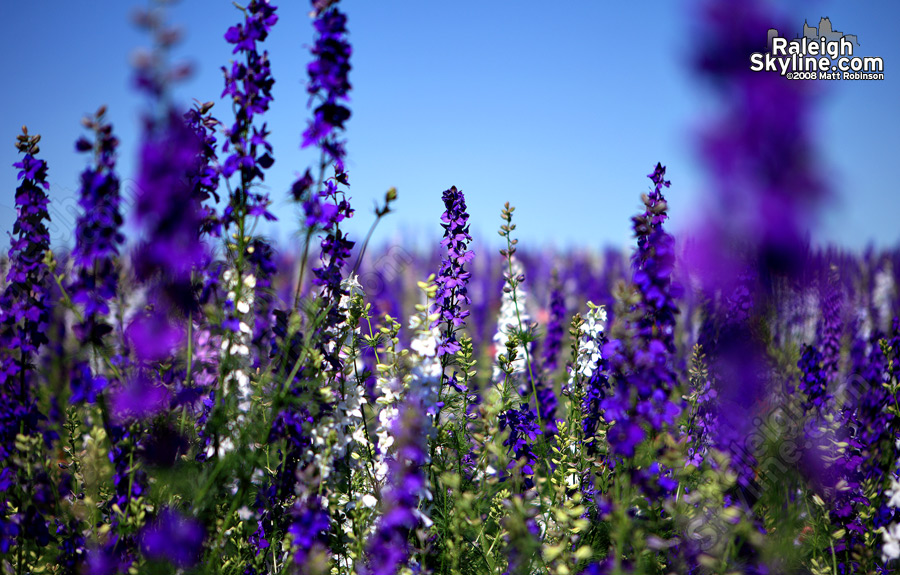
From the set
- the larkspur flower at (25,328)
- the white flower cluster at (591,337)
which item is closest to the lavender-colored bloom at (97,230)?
the larkspur flower at (25,328)

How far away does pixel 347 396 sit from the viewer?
2.96 meters

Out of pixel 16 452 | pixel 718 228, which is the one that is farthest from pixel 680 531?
pixel 16 452

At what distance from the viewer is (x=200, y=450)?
3084mm

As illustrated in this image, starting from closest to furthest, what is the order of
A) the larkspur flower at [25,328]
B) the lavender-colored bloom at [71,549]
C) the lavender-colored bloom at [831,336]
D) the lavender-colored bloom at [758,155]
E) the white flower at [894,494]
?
the lavender-colored bloom at [758,155], the lavender-colored bloom at [71,549], the larkspur flower at [25,328], the white flower at [894,494], the lavender-colored bloom at [831,336]

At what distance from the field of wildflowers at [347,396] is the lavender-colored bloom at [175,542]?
1cm

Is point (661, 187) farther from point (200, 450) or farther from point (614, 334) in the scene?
point (200, 450)

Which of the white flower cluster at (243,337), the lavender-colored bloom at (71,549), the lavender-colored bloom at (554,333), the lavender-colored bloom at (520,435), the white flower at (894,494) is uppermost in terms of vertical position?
the lavender-colored bloom at (554,333)

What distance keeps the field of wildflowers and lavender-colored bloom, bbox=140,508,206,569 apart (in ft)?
0.04

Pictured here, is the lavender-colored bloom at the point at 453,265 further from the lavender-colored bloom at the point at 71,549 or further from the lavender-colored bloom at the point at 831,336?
the lavender-colored bloom at the point at 831,336

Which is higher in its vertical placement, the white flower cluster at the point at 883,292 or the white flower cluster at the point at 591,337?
the white flower cluster at the point at 883,292

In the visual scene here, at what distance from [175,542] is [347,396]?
3.42ft

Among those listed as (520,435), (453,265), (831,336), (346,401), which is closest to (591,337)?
(520,435)

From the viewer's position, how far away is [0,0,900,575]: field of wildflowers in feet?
6.66

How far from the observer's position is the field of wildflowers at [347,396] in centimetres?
203
